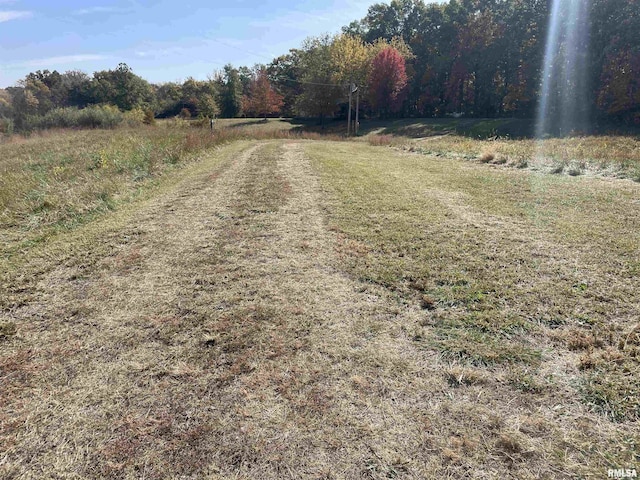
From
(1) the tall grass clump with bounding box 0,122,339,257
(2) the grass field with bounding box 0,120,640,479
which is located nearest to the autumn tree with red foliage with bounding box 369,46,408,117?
(1) the tall grass clump with bounding box 0,122,339,257

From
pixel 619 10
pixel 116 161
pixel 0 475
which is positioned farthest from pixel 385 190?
pixel 619 10

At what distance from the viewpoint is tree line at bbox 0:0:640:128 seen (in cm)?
2781

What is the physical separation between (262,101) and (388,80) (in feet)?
63.6

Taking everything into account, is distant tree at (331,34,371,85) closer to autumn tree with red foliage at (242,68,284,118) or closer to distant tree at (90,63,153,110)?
autumn tree with red foliage at (242,68,284,118)

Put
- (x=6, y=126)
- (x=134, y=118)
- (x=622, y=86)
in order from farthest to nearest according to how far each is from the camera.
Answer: (x=134, y=118) → (x=6, y=126) → (x=622, y=86)

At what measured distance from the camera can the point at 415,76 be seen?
4422cm

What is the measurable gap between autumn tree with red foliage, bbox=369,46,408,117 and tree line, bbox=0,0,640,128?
0.38ft

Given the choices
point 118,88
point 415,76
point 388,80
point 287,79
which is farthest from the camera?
point 287,79

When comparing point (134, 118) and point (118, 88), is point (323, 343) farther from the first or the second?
point (118, 88)

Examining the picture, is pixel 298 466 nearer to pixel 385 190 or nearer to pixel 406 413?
pixel 406 413

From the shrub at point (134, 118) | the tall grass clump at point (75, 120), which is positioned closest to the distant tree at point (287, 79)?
the shrub at point (134, 118)

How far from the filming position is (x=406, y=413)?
1.98 meters

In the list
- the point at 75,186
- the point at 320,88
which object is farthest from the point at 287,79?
the point at 75,186

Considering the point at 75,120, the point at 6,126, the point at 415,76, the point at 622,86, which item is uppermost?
the point at 415,76
